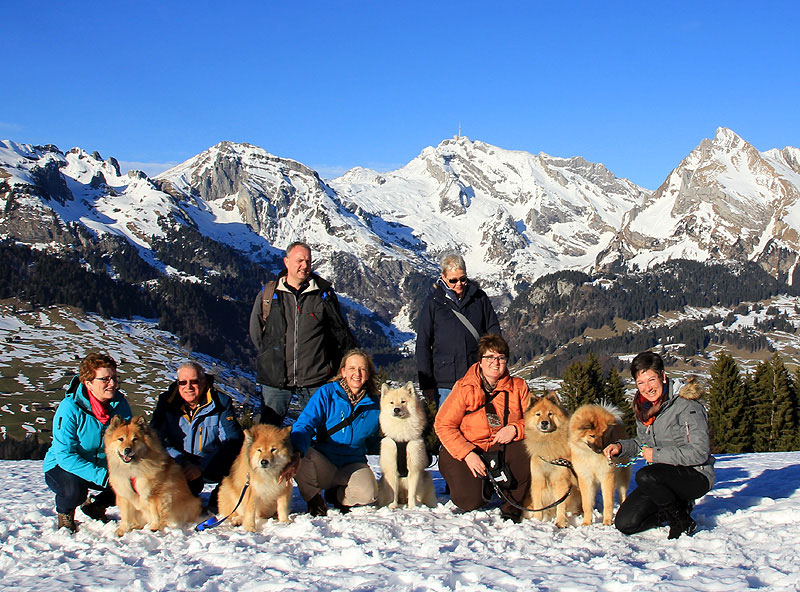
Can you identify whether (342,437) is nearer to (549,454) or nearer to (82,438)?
(549,454)

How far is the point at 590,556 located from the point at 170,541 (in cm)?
457

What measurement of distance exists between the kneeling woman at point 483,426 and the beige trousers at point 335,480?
1.10m

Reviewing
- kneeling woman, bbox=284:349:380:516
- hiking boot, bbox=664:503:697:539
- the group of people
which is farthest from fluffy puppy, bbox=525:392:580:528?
kneeling woman, bbox=284:349:380:516

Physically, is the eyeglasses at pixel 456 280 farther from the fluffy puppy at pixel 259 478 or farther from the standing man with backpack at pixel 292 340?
the fluffy puppy at pixel 259 478

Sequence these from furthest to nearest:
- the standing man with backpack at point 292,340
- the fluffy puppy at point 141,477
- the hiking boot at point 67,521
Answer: the standing man with backpack at point 292,340 < the hiking boot at point 67,521 < the fluffy puppy at point 141,477

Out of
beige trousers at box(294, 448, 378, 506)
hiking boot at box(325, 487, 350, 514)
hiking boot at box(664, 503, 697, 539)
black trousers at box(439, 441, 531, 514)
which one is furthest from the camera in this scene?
hiking boot at box(325, 487, 350, 514)

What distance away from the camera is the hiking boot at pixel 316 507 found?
8188 millimetres

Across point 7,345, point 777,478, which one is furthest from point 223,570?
point 7,345

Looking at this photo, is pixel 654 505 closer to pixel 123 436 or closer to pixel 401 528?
pixel 401 528

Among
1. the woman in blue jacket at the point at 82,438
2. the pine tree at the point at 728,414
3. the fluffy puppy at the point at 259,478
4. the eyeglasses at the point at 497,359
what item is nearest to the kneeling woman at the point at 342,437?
the fluffy puppy at the point at 259,478

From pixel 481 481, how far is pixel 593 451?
1502 millimetres

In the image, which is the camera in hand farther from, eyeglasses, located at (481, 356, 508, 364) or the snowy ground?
eyeglasses, located at (481, 356, 508, 364)

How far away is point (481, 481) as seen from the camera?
A: 8008mm

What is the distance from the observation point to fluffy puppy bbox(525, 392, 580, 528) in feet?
24.9
